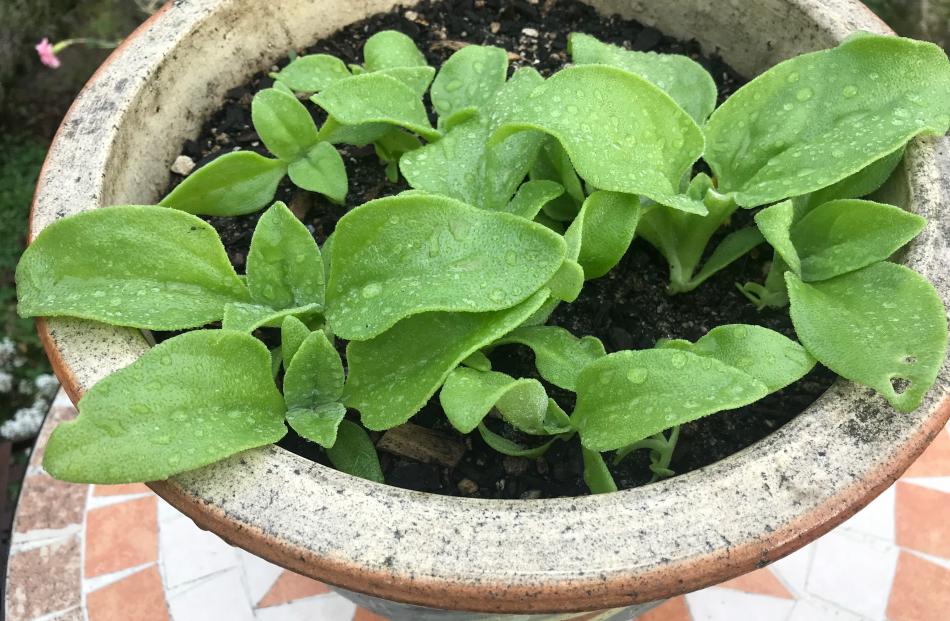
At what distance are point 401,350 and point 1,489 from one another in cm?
110

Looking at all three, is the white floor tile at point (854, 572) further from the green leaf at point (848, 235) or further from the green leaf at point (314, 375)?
the green leaf at point (314, 375)

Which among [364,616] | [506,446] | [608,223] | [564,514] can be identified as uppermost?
[608,223]

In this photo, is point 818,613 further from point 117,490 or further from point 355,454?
point 117,490

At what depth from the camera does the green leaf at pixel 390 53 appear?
1.09 m

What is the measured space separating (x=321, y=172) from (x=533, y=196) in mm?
284

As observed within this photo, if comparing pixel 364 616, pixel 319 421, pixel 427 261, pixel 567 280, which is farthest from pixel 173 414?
pixel 364 616

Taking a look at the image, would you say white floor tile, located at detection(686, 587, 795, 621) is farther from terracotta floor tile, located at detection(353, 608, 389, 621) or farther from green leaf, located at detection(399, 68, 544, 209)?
green leaf, located at detection(399, 68, 544, 209)

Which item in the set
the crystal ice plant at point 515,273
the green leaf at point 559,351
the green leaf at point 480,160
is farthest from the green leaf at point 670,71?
the green leaf at point 559,351

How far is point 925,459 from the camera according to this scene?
1513mm

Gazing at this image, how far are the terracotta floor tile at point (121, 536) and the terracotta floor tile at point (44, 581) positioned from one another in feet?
0.09

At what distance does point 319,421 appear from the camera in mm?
799

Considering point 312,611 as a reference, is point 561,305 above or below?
above

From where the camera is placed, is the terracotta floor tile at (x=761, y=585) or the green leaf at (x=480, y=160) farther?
the terracotta floor tile at (x=761, y=585)

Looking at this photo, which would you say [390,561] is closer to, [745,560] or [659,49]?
[745,560]
